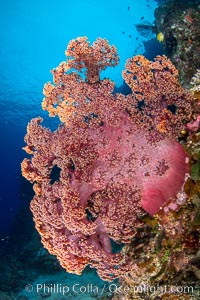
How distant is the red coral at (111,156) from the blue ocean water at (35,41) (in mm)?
26358

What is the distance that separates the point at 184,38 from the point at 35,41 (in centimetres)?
3152

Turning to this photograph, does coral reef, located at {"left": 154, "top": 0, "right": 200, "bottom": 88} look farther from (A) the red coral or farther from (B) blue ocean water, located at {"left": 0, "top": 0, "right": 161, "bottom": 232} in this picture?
(B) blue ocean water, located at {"left": 0, "top": 0, "right": 161, "bottom": 232}

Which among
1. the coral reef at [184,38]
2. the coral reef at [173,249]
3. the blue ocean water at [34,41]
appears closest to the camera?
the coral reef at [173,249]

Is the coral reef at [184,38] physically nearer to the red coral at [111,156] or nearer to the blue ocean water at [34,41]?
the red coral at [111,156]

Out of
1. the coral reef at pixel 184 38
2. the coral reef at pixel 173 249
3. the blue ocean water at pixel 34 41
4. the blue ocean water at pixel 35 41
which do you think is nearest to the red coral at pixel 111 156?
the coral reef at pixel 173 249

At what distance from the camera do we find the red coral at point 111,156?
4184 mm

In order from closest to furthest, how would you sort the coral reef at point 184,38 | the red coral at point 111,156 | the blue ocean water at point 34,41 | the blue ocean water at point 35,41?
1. the red coral at point 111,156
2. the coral reef at point 184,38
3. the blue ocean water at point 35,41
4. the blue ocean water at point 34,41

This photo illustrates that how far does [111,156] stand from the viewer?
419 centimetres

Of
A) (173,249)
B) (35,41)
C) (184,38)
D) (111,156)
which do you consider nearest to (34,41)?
(35,41)

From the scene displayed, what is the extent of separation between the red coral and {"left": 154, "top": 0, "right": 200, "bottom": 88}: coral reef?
3817 mm

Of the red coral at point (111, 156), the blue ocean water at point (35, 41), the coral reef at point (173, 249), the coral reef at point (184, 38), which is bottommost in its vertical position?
the coral reef at point (173, 249)

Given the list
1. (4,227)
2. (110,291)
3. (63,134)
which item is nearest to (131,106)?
(63,134)

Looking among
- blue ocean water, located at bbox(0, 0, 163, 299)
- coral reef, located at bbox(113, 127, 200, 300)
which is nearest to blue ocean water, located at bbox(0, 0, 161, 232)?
blue ocean water, located at bbox(0, 0, 163, 299)

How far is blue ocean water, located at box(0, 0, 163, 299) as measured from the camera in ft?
103
